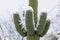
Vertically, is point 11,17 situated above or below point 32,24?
below

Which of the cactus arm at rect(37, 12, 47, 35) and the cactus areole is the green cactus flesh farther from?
the cactus arm at rect(37, 12, 47, 35)

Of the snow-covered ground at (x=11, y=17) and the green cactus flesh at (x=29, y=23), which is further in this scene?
the snow-covered ground at (x=11, y=17)

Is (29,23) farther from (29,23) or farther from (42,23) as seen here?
(42,23)

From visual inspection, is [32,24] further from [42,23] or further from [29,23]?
[42,23]

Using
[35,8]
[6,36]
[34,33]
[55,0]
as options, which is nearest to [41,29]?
[34,33]

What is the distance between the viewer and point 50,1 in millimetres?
13172

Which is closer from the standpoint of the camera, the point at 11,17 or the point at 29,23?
the point at 29,23

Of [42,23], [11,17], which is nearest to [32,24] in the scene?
[42,23]

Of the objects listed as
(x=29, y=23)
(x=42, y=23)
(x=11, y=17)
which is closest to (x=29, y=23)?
(x=29, y=23)

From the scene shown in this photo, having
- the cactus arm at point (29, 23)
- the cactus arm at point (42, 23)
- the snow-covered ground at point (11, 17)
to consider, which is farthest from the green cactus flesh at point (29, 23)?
the snow-covered ground at point (11, 17)

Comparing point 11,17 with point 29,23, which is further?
point 11,17

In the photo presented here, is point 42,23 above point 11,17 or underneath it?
above

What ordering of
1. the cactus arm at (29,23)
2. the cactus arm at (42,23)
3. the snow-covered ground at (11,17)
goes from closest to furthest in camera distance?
the cactus arm at (29,23) < the cactus arm at (42,23) < the snow-covered ground at (11,17)

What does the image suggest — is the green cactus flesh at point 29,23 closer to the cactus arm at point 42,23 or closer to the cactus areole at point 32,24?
the cactus areole at point 32,24
